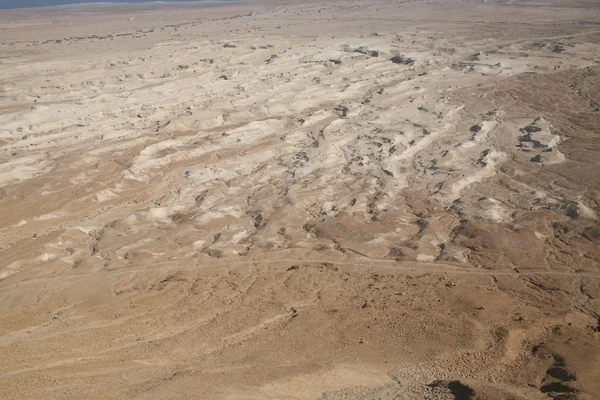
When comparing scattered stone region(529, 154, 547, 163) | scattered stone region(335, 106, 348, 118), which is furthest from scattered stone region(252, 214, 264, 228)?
scattered stone region(335, 106, 348, 118)

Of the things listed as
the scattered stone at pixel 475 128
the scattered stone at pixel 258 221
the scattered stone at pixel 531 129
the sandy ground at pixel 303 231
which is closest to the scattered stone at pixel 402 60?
the sandy ground at pixel 303 231

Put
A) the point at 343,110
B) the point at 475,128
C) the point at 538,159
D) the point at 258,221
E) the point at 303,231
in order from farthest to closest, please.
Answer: the point at 343,110, the point at 475,128, the point at 538,159, the point at 258,221, the point at 303,231

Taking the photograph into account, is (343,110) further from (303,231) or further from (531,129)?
(303,231)

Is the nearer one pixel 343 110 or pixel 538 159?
pixel 538 159

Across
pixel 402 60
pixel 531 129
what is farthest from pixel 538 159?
pixel 402 60

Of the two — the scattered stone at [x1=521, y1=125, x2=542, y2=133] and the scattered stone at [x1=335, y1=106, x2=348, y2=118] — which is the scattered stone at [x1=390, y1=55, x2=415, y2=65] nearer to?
the scattered stone at [x1=335, y1=106, x2=348, y2=118]

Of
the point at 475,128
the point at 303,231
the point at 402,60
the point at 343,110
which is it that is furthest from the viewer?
the point at 402,60

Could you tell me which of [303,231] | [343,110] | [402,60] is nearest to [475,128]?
[343,110]

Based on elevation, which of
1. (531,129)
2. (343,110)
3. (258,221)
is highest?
(343,110)

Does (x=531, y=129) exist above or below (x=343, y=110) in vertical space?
below
